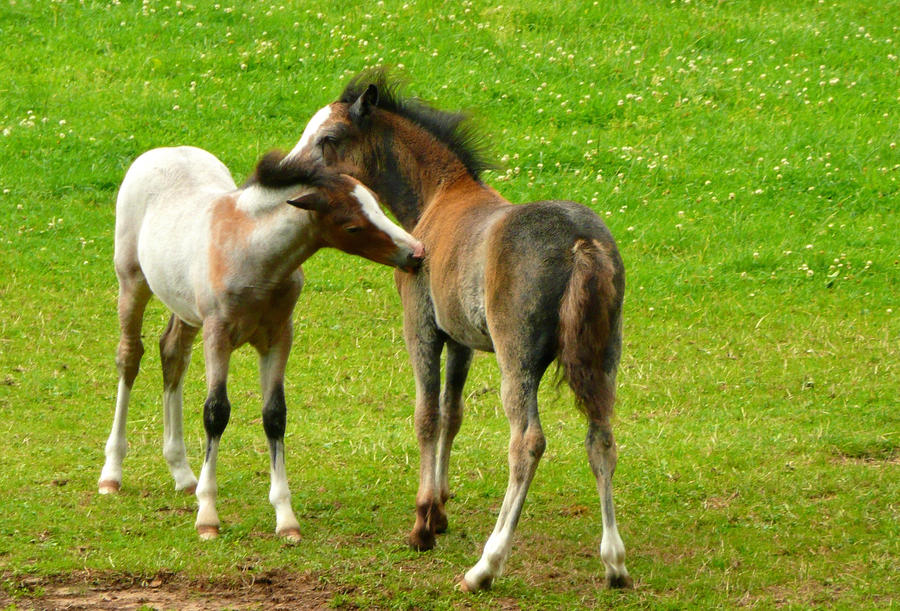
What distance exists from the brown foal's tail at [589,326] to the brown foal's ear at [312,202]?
61.4 inches

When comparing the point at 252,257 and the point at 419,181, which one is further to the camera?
the point at 419,181

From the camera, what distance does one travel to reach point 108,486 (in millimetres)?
7531

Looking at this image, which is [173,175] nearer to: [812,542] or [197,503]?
[197,503]

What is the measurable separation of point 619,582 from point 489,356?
5.04m

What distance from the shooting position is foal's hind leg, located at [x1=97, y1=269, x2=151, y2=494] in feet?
25.1

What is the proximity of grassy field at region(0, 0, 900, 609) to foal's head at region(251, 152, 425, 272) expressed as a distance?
1.69m

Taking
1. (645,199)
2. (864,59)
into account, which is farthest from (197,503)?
(864,59)

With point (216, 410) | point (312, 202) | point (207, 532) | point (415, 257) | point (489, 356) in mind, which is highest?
point (312, 202)

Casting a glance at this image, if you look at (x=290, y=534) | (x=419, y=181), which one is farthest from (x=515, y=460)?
(x=419, y=181)

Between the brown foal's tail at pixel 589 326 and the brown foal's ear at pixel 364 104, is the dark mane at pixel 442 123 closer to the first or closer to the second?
the brown foal's ear at pixel 364 104

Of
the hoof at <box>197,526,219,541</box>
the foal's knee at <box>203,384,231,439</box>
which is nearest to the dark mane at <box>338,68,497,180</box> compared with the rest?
the foal's knee at <box>203,384,231,439</box>

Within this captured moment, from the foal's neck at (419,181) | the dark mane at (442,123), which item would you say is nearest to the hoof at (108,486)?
the foal's neck at (419,181)

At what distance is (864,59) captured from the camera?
16000 millimetres

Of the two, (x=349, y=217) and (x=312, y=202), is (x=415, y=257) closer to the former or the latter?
(x=349, y=217)
